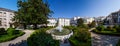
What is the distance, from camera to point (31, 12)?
39.8 metres

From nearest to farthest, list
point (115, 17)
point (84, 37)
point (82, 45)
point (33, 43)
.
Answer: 1. point (33, 43)
2. point (82, 45)
3. point (84, 37)
4. point (115, 17)

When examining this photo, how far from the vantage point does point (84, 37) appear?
15578mm

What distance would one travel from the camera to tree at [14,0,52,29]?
3966 centimetres

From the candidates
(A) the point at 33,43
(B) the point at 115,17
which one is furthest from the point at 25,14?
(B) the point at 115,17

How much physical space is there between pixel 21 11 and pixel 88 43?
103ft

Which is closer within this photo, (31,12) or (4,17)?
(31,12)

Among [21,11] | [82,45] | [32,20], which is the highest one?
[21,11]

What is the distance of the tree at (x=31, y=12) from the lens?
130 feet

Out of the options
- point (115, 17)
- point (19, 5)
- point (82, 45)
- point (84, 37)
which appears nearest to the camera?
point (82, 45)

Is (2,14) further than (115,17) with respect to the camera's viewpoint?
No

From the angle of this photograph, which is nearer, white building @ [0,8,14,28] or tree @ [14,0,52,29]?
tree @ [14,0,52,29]

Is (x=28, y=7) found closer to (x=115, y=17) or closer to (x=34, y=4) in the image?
(x=34, y=4)

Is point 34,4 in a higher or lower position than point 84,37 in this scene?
higher

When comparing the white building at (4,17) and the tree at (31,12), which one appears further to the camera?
the white building at (4,17)
